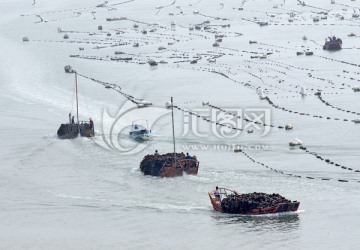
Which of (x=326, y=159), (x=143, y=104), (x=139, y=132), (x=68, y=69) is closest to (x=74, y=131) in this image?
(x=139, y=132)

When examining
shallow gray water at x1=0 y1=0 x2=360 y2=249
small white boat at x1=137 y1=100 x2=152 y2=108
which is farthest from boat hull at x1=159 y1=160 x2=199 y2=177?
small white boat at x1=137 y1=100 x2=152 y2=108

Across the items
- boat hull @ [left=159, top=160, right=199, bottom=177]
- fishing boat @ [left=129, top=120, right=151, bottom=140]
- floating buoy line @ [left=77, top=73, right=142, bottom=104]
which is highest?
floating buoy line @ [left=77, top=73, right=142, bottom=104]

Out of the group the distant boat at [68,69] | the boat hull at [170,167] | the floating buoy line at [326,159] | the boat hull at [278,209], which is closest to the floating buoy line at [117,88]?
the distant boat at [68,69]

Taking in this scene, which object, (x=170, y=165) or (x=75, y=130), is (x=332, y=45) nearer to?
(x=75, y=130)

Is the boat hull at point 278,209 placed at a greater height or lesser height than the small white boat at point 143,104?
lesser

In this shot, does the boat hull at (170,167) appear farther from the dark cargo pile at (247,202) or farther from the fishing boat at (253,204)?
the dark cargo pile at (247,202)

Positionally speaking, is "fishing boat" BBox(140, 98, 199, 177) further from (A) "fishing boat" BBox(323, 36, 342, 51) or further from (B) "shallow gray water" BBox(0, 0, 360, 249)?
(A) "fishing boat" BBox(323, 36, 342, 51)

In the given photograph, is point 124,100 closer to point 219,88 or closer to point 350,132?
point 219,88
